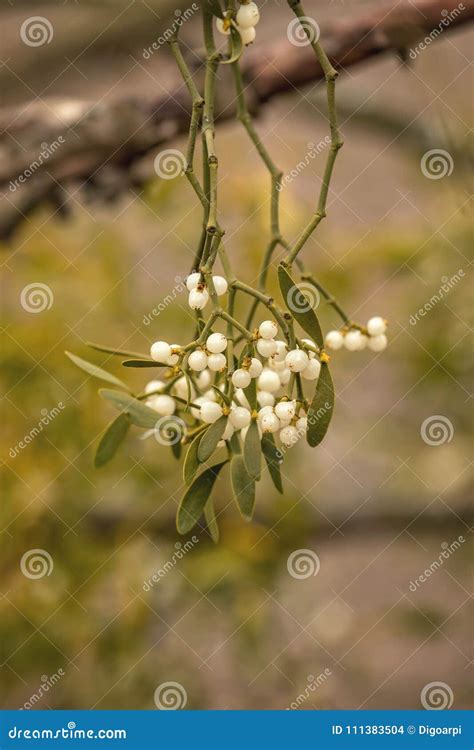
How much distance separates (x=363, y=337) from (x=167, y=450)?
1.90 feet

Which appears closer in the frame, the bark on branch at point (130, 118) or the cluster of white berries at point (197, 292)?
the cluster of white berries at point (197, 292)

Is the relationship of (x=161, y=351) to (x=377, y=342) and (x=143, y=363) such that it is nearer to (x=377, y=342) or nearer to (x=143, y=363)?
(x=143, y=363)

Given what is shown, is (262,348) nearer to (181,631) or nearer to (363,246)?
(363,246)

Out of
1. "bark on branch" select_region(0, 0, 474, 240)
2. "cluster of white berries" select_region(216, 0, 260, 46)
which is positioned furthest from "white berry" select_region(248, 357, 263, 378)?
"bark on branch" select_region(0, 0, 474, 240)

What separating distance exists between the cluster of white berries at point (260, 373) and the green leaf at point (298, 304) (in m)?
0.02

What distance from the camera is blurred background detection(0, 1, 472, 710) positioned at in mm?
1093

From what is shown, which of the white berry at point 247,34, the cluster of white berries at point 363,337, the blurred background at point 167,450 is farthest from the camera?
the blurred background at point 167,450

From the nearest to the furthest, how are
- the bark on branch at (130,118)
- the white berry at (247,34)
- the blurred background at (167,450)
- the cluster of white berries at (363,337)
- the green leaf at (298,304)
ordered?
the green leaf at (298,304) < the white berry at (247,34) < the cluster of white berries at (363,337) < the bark on branch at (130,118) < the blurred background at (167,450)

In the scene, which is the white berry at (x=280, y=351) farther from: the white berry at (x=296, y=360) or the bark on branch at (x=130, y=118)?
the bark on branch at (x=130, y=118)

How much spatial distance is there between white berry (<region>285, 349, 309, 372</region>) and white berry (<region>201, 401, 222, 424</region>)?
5 cm

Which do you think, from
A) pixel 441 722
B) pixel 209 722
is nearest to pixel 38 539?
pixel 209 722

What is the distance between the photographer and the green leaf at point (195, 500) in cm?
49

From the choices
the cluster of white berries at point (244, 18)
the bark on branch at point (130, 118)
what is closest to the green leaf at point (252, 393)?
the cluster of white berries at point (244, 18)

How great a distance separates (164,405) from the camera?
580mm
